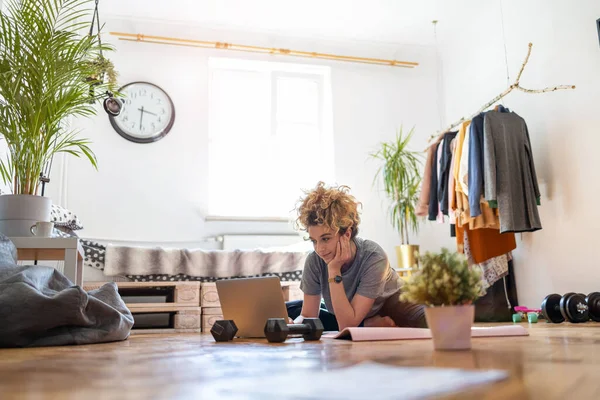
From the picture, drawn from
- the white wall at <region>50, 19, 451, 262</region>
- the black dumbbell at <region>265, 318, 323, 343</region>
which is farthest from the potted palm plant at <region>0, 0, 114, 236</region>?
the white wall at <region>50, 19, 451, 262</region>

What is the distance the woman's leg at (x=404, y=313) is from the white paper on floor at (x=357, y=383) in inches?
58.8

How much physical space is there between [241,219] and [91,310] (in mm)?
3428

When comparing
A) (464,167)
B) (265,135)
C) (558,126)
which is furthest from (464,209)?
(265,135)

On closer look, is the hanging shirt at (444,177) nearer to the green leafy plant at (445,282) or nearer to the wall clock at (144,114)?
the wall clock at (144,114)

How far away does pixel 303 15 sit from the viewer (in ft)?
16.8

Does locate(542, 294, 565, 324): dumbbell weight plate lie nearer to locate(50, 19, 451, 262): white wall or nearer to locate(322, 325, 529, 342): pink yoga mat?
locate(322, 325, 529, 342): pink yoga mat

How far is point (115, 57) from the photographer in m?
5.09

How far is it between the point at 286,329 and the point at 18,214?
128 centimetres

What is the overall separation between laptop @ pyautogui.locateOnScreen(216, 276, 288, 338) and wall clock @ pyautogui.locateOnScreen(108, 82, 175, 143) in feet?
11.0

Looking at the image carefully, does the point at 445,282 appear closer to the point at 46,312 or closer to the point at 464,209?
the point at 46,312

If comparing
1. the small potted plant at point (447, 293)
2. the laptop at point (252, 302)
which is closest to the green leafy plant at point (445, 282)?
the small potted plant at point (447, 293)

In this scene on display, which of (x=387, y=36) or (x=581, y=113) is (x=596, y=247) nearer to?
(x=581, y=113)

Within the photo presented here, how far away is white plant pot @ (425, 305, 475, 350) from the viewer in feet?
3.51

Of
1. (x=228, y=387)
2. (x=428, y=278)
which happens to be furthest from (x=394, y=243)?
(x=228, y=387)
